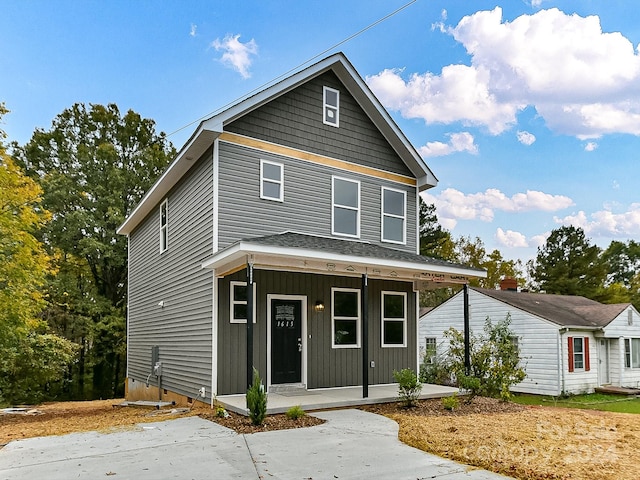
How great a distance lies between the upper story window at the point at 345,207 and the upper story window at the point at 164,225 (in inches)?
182

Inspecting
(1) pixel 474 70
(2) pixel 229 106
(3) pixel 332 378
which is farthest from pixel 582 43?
(3) pixel 332 378

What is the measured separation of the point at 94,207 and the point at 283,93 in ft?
50.4

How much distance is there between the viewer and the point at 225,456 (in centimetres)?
608

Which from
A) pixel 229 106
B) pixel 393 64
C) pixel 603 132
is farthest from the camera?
pixel 603 132

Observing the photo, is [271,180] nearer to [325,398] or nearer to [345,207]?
[345,207]

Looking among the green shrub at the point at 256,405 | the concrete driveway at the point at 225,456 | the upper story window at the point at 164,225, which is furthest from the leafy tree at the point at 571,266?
the green shrub at the point at 256,405

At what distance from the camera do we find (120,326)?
23234 millimetres

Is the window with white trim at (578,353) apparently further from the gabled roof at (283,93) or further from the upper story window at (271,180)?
the upper story window at (271,180)

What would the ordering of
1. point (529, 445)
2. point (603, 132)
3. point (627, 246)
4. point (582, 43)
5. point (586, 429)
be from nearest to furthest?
point (529, 445)
point (586, 429)
point (582, 43)
point (603, 132)
point (627, 246)

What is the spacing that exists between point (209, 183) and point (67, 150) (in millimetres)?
17872

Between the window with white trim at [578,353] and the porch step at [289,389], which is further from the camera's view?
the window with white trim at [578,353]

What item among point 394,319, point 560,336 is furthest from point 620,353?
point 394,319

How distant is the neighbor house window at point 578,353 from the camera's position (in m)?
18.7

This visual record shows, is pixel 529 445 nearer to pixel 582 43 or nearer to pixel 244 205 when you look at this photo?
pixel 244 205
